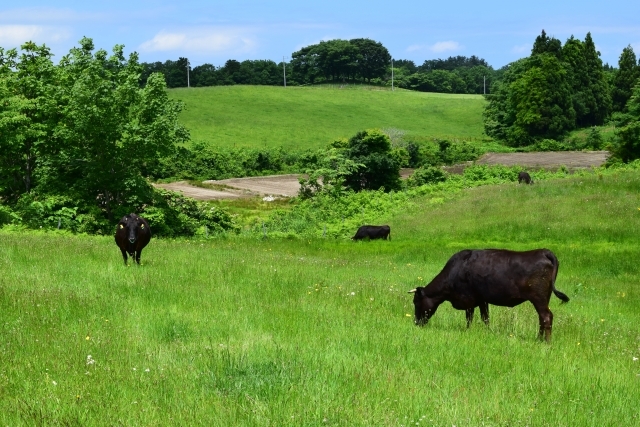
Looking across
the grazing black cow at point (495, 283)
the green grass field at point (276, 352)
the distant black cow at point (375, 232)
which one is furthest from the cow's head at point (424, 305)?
the distant black cow at point (375, 232)

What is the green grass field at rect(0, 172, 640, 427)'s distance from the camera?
642 centimetres

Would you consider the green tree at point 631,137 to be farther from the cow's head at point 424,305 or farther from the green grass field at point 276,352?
the cow's head at point 424,305

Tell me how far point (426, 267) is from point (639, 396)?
17778mm

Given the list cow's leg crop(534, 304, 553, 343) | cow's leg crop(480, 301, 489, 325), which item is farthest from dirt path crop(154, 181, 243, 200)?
cow's leg crop(534, 304, 553, 343)

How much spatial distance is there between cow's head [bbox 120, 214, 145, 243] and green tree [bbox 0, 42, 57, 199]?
1001 inches

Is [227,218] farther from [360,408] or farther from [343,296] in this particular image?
[360,408]

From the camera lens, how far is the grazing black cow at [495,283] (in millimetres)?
11828

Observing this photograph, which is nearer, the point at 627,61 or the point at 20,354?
the point at 20,354

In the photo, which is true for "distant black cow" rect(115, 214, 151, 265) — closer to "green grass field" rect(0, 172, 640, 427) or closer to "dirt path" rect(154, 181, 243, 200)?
"green grass field" rect(0, 172, 640, 427)

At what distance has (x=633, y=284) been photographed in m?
22.6

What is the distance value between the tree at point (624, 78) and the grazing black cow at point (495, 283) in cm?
11911

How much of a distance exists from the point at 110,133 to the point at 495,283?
34549 mm

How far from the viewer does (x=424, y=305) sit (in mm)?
12789

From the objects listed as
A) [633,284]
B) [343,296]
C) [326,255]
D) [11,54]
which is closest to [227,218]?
[11,54]
